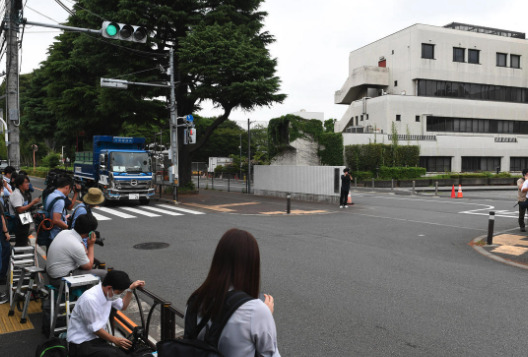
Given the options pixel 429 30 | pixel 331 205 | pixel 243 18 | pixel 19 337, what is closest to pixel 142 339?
pixel 19 337

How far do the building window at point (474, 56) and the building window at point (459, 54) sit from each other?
1.05 meters

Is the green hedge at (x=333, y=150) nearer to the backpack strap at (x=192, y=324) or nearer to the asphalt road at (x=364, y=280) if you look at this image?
the asphalt road at (x=364, y=280)

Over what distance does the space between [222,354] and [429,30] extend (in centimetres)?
5100

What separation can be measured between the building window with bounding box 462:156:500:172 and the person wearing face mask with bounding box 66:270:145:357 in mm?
48744

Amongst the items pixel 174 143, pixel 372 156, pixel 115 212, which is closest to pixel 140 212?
pixel 115 212

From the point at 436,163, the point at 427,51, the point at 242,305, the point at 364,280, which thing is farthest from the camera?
the point at 427,51

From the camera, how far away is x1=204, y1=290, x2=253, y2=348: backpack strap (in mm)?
2277

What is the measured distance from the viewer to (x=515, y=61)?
52.3 meters

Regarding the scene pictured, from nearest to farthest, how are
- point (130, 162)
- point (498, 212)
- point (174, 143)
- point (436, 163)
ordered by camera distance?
point (498, 212) < point (130, 162) < point (174, 143) < point (436, 163)

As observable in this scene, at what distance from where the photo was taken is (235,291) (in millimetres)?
2363

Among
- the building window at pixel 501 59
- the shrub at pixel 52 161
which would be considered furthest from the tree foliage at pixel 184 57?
the building window at pixel 501 59

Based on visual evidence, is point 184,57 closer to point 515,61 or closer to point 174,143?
point 174,143

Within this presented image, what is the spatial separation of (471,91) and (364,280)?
165 feet

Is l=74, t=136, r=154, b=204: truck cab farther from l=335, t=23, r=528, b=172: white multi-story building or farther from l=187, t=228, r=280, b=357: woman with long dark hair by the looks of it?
l=335, t=23, r=528, b=172: white multi-story building
